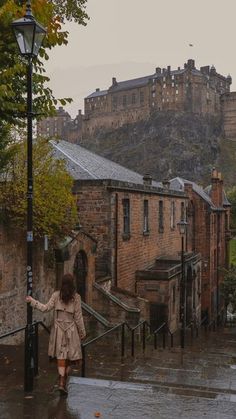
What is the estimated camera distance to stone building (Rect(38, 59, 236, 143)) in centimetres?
12775

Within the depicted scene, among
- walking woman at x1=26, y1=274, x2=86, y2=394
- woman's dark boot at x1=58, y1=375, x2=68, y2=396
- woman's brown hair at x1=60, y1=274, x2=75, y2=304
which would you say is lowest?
woman's dark boot at x1=58, y1=375, x2=68, y2=396

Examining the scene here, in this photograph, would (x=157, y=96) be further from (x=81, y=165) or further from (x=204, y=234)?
(x=81, y=165)

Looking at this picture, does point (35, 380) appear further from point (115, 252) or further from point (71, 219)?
point (115, 252)

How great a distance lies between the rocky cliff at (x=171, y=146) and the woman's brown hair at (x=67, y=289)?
105204 millimetres

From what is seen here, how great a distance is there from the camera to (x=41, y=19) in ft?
31.7

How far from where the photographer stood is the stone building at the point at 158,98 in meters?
128

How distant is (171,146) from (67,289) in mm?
114192

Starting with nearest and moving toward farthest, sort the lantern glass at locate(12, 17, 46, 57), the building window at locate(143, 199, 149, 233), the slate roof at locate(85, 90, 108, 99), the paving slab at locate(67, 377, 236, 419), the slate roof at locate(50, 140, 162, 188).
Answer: the paving slab at locate(67, 377, 236, 419) < the lantern glass at locate(12, 17, 46, 57) < the slate roof at locate(50, 140, 162, 188) < the building window at locate(143, 199, 149, 233) < the slate roof at locate(85, 90, 108, 99)

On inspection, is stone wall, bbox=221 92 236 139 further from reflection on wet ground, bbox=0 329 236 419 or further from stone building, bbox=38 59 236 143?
reflection on wet ground, bbox=0 329 236 419

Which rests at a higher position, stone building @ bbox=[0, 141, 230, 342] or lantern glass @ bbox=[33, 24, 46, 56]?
lantern glass @ bbox=[33, 24, 46, 56]

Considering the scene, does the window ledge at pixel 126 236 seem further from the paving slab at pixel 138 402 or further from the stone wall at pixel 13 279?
the paving slab at pixel 138 402

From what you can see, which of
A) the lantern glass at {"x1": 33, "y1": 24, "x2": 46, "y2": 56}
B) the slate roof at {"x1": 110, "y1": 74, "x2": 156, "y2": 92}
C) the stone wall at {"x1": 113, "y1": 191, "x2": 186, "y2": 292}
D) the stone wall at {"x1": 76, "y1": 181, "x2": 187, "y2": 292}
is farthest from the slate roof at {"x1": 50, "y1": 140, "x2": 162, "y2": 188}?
the slate roof at {"x1": 110, "y1": 74, "x2": 156, "y2": 92}

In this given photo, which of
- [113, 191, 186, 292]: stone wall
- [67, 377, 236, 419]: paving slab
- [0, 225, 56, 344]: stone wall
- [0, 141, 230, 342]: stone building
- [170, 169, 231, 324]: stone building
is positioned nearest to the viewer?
[67, 377, 236, 419]: paving slab

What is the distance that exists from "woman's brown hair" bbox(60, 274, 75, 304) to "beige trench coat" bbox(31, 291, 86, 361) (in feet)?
0.30
